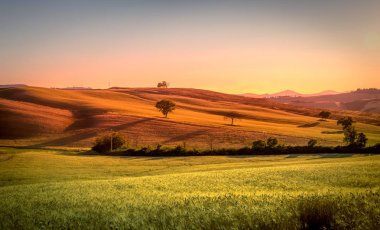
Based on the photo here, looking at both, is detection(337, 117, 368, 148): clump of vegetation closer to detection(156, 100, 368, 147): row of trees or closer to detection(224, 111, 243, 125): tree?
detection(156, 100, 368, 147): row of trees

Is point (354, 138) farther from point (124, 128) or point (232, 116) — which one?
point (124, 128)

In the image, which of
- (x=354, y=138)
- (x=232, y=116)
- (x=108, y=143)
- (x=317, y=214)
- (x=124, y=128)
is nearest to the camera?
(x=317, y=214)

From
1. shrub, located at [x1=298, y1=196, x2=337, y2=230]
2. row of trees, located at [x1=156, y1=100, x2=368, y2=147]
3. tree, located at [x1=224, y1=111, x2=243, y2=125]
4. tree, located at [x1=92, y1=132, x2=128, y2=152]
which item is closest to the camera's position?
shrub, located at [x1=298, y1=196, x2=337, y2=230]

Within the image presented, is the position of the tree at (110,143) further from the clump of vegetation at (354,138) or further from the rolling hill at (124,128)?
the clump of vegetation at (354,138)

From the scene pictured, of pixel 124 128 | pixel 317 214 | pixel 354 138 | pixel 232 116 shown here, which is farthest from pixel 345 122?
pixel 317 214

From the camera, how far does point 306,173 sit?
1792 centimetres

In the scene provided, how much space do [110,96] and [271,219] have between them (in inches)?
5336

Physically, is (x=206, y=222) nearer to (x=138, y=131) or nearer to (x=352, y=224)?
(x=352, y=224)

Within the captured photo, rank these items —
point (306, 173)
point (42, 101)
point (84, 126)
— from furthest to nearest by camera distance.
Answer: point (42, 101) → point (84, 126) → point (306, 173)

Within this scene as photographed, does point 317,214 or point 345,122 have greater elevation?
point 317,214

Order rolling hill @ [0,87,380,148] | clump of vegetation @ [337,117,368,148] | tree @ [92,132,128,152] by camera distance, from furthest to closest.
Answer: rolling hill @ [0,87,380,148] → tree @ [92,132,128,152] → clump of vegetation @ [337,117,368,148]

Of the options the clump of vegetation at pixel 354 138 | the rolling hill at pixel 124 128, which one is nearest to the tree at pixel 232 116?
the rolling hill at pixel 124 128

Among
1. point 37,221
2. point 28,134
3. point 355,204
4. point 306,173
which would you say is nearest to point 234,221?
point 355,204

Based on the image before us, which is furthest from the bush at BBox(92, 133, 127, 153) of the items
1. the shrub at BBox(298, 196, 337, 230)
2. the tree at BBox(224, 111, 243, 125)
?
the shrub at BBox(298, 196, 337, 230)
